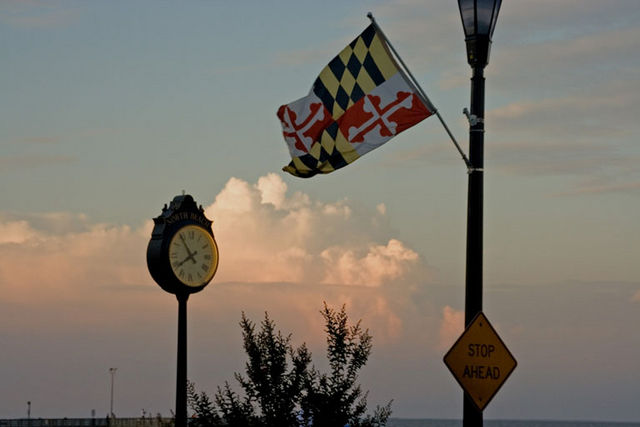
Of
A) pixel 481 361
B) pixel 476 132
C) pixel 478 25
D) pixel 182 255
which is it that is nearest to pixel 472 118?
pixel 476 132

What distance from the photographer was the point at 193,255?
22.0 metres

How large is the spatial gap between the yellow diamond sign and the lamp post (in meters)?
0.16

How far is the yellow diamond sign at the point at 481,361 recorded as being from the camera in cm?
1274

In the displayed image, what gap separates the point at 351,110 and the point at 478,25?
3.64 m

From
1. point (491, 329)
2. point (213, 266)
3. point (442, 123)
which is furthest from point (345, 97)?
point (213, 266)

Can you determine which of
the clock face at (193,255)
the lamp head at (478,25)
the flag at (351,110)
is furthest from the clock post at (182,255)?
the lamp head at (478,25)

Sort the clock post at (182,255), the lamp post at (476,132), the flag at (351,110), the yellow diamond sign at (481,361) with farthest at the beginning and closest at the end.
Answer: the clock post at (182,255) → the flag at (351,110) → the lamp post at (476,132) → the yellow diamond sign at (481,361)

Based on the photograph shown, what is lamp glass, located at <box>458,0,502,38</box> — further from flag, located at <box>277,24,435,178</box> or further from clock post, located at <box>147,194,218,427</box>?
clock post, located at <box>147,194,218,427</box>

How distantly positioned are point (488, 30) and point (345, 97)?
3.80 m

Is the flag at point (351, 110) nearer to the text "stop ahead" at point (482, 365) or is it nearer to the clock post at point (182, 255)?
the text "stop ahead" at point (482, 365)

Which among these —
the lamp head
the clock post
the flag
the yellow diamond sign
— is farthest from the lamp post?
the clock post

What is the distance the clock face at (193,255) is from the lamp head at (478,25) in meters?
9.93

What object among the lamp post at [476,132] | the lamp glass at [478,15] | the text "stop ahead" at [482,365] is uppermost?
the lamp glass at [478,15]

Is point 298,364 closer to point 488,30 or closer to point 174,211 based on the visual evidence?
point 174,211
